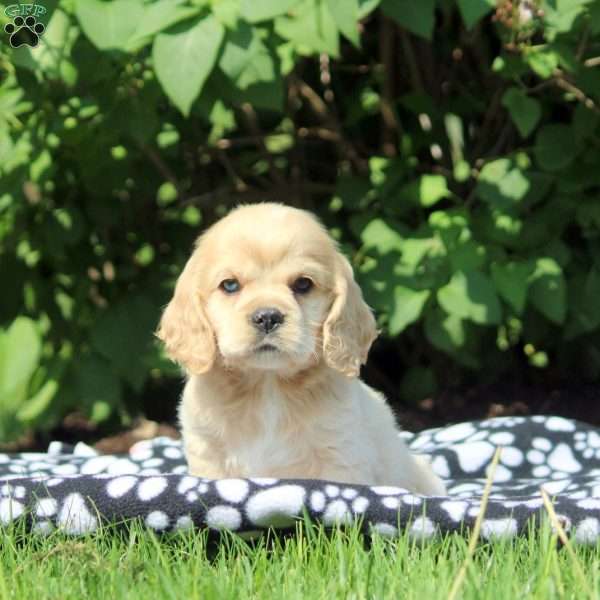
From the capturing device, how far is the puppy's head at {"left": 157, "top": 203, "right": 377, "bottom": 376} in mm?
3094

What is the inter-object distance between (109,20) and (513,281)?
5.49ft

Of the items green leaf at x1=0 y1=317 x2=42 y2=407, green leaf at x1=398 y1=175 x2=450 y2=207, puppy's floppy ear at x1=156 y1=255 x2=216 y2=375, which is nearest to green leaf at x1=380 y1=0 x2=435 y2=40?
green leaf at x1=398 y1=175 x2=450 y2=207

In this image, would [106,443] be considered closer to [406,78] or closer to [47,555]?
[406,78]

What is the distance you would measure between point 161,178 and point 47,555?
2.91m

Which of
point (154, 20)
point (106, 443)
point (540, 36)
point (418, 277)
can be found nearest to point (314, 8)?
point (154, 20)

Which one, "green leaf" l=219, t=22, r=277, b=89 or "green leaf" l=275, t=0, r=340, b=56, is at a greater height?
"green leaf" l=275, t=0, r=340, b=56

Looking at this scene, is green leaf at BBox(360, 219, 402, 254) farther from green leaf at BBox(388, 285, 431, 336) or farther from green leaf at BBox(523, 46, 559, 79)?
green leaf at BBox(523, 46, 559, 79)

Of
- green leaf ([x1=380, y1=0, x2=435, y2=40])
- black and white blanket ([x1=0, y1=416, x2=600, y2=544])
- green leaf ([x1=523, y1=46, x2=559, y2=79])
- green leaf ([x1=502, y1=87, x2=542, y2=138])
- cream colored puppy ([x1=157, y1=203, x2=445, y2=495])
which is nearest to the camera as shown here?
black and white blanket ([x1=0, y1=416, x2=600, y2=544])

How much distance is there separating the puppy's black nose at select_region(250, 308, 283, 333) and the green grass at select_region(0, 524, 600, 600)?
20.7 inches

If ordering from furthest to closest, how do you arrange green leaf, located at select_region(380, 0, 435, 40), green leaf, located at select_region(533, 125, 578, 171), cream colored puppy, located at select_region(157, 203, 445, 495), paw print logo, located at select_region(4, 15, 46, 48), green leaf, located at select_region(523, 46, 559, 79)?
green leaf, located at select_region(533, 125, 578, 171) → green leaf, located at select_region(523, 46, 559, 79) → paw print logo, located at select_region(4, 15, 46, 48) → green leaf, located at select_region(380, 0, 435, 40) → cream colored puppy, located at select_region(157, 203, 445, 495)

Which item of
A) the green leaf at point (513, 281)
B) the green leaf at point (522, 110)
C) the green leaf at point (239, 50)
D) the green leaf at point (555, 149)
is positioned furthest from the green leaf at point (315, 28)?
the green leaf at point (555, 149)

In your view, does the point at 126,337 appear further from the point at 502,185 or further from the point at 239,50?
the point at 239,50

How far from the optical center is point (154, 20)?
338 centimetres

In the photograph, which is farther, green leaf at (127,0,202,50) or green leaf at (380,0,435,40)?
green leaf at (380,0,435,40)
